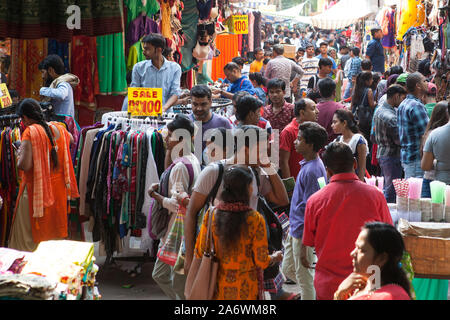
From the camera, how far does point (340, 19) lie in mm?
19891

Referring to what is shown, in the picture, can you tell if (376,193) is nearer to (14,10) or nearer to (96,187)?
(96,187)

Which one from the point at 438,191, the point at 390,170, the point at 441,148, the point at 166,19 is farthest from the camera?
the point at 166,19

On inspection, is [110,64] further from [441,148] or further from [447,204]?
[447,204]

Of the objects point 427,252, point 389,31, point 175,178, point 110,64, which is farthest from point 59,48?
point 389,31

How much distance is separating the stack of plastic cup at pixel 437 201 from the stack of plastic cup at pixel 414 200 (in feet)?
0.31

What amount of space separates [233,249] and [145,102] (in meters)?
2.92

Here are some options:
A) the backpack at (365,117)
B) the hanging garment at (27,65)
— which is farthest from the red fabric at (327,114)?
the hanging garment at (27,65)

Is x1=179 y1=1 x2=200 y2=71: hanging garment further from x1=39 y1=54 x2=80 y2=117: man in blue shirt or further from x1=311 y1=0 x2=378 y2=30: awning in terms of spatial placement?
x1=311 y1=0 x2=378 y2=30: awning

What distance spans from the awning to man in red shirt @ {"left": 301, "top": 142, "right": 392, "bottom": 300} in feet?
52.9

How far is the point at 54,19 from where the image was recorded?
8.19 meters

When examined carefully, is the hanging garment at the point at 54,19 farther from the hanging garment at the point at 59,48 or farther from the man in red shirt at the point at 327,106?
the man in red shirt at the point at 327,106

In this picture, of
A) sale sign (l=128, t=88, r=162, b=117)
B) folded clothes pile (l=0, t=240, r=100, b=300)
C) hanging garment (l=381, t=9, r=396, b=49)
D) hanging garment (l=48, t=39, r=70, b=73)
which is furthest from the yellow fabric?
folded clothes pile (l=0, t=240, r=100, b=300)

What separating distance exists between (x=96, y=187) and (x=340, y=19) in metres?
15.3
